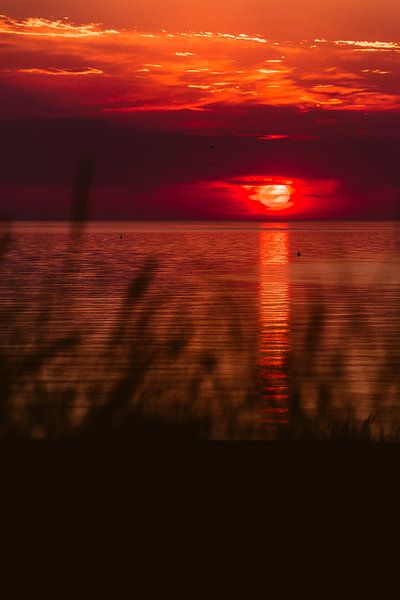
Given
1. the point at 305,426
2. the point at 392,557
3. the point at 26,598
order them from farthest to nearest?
the point at 305,426, the point at 392,557, the point at 26,598

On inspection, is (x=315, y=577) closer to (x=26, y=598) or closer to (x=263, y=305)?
(x=26, y=598)

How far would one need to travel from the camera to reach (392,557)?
222 cm

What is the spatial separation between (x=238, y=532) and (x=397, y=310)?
19.1m

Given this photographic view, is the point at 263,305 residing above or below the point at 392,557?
below

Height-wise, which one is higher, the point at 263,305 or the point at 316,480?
the point at 316,480

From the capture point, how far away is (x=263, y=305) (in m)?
23.7

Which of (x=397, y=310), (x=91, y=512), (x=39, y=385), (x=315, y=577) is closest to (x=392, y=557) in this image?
(x=315, y=577)


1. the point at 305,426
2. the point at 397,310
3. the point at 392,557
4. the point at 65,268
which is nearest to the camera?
the point at 392,557

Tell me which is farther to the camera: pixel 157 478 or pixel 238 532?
pixel 157 478

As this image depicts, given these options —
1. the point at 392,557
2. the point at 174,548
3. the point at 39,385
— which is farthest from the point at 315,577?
the point at 39,385

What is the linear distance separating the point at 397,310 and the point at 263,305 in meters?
3.92

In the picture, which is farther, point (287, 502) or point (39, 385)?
point (39, 385)

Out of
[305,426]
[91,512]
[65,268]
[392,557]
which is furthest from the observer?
[65,268]

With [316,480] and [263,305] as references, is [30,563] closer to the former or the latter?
[316,480]
